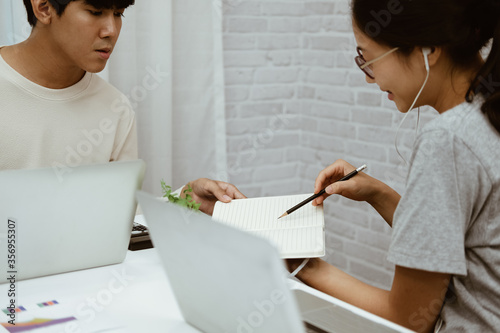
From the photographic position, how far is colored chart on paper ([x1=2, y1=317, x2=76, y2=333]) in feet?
2.80

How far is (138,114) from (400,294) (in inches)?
54.6

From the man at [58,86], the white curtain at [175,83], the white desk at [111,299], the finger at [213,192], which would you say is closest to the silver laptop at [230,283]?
the white desk at [111,299]

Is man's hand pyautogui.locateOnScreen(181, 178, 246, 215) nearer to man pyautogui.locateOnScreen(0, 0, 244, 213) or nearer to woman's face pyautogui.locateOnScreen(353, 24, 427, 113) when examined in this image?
man pyautogui.locateOnScreen(0, 0, 244, 213)

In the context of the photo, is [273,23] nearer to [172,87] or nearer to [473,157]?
[172,87]

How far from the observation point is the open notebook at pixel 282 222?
103 cm

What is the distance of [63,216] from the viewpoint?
1004 millimetres

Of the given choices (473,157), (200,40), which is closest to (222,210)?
(473,157)

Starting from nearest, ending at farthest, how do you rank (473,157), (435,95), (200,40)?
1. (473,157)
2. (435,95)
3. (200,40)

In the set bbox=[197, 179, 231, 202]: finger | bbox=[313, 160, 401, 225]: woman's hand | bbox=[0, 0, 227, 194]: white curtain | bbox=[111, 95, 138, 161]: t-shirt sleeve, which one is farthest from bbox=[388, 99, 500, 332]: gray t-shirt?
bbox=[0, 0, 227, 194]: white curtain

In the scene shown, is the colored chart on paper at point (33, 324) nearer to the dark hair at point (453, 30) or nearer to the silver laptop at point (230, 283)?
the silver laptop at point (230, 283)

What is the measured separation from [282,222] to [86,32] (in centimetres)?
72

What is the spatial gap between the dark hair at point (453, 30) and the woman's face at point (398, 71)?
2 centimetres

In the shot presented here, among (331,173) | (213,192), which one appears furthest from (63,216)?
(331,173)

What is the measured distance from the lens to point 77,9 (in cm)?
145
